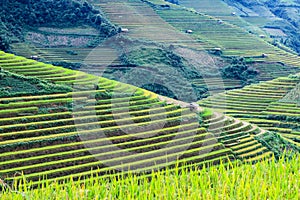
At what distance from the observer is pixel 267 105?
35.5 metres

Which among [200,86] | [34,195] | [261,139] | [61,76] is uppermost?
[34,195]

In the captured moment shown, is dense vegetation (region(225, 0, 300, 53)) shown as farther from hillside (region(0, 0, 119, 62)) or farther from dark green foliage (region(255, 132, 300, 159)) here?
dark green foliage (region(255, 132, 300, 159))

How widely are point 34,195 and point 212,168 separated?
2437 millimetres

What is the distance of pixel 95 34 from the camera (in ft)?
154

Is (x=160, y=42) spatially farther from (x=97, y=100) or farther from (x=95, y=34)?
(x=97, y=100)

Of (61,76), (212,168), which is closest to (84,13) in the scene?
(61,76)

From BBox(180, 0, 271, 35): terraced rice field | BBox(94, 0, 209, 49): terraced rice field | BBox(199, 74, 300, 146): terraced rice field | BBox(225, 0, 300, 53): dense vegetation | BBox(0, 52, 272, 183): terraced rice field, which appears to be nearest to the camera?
BBox(0, 52, 272, 183): terraced rice field

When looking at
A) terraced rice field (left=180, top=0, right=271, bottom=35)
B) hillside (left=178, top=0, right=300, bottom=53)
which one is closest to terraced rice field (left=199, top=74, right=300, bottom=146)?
hillside (left=178, top=0, right=300, bottom=53)

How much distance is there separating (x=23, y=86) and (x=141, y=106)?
530 cm

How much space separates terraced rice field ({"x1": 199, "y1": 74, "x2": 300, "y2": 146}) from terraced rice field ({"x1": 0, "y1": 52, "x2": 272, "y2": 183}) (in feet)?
16.6

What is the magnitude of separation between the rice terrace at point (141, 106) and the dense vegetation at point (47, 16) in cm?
10

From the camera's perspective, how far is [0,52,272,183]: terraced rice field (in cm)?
1917

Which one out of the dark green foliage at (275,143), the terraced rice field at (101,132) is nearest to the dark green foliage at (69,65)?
the terraced rice field at (101,132)

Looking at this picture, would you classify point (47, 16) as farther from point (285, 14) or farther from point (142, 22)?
point (285, 14)
